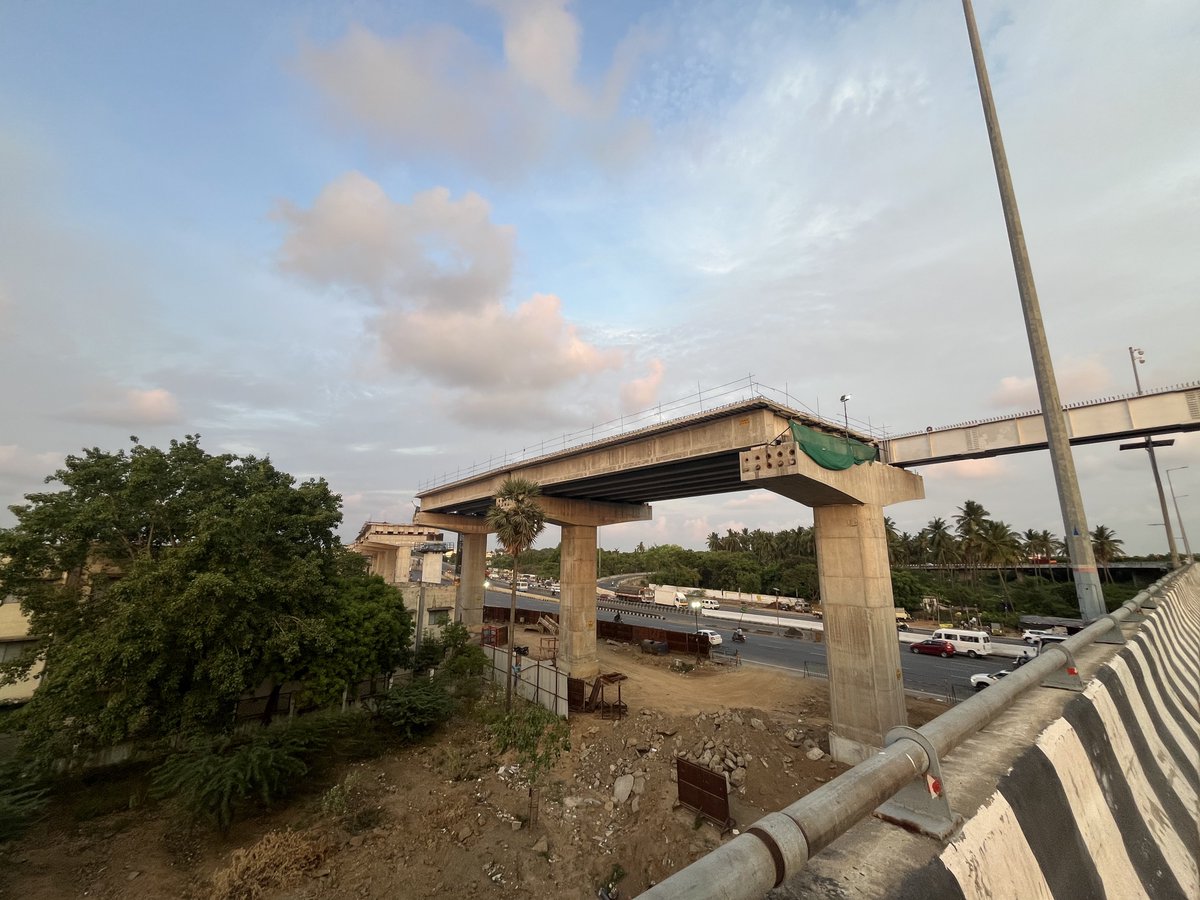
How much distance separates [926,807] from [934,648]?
48.9 meters

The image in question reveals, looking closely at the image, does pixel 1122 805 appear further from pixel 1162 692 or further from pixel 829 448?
pixel 829 448

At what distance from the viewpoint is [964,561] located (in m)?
68.2

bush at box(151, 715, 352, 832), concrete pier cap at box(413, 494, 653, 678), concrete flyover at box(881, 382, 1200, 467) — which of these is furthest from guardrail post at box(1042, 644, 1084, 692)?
concrete pier cap at box(413, 494, 653, 678)

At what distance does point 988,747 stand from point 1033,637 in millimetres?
49369

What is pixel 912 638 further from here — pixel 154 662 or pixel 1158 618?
pixel 154 662

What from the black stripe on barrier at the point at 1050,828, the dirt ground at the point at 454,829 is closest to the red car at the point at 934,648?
the dirt ground at the point at 454,829

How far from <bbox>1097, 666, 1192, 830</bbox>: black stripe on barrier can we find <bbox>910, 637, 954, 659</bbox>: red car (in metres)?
44.5

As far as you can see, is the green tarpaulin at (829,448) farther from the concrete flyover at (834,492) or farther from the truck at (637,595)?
the truck at (637,595)

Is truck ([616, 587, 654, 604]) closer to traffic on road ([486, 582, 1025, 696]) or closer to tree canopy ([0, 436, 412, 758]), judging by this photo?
traffic on road ([486, 582, 1025, 696])

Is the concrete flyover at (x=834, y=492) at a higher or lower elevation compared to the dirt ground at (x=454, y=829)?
higher

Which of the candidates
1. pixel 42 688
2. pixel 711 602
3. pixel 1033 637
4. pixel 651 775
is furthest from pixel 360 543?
pixel 1033 637

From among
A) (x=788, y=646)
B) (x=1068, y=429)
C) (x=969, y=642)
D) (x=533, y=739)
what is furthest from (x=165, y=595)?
(x=969, y=642)

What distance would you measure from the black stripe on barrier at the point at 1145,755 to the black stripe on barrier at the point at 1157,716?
0.35 ft

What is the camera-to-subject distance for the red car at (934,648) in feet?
133
